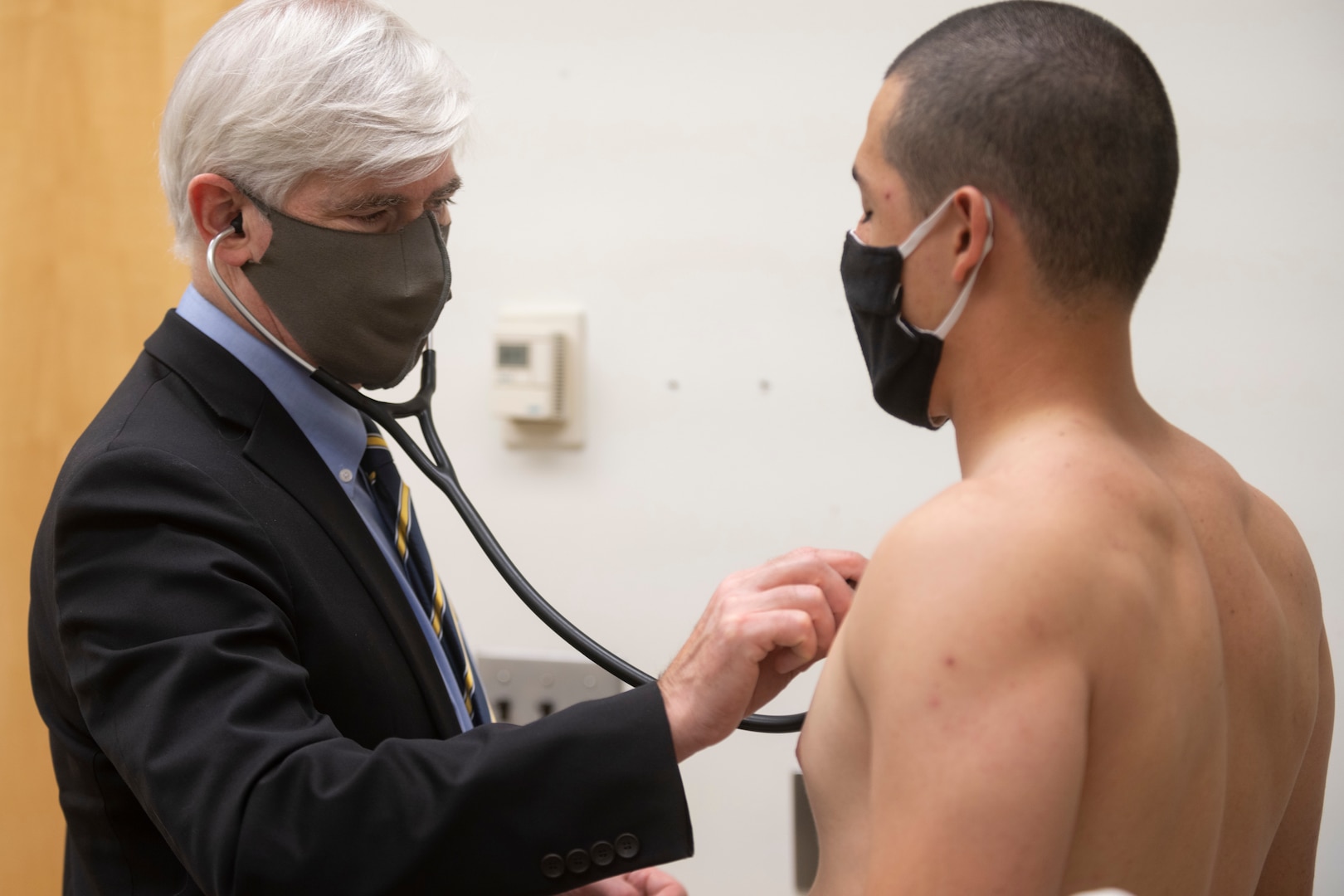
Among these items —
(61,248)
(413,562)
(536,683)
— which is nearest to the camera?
(413,562)

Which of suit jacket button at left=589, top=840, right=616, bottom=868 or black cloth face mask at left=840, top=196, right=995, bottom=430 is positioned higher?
black cloth face mask at left=840, top=196, right=995, bottom=430

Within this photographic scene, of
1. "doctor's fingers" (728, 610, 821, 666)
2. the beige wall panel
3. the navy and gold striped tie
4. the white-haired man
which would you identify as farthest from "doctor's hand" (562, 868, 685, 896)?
the beige wall panel

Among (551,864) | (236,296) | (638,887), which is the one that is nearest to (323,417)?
(236,296)

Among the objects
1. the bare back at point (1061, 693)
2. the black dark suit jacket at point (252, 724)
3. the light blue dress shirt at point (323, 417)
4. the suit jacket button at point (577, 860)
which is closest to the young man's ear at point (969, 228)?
the bare back at point (1061, 693)

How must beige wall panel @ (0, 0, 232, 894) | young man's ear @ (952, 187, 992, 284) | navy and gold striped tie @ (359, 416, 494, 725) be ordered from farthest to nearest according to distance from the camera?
1. beige wall panel @ (0, 0, 232, 894)
2. navy and gold striped tie @ (359, 416, 494, 725)
3. young man's ear @ (952, 187, 992, 284)

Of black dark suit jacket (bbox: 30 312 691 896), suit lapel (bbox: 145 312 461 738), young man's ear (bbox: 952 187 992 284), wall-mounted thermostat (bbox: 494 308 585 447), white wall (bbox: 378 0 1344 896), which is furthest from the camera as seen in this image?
wall-mounted thermostat (bbox: 494 308 585 447)

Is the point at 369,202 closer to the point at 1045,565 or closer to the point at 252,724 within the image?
the point at 252,724

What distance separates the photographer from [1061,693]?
1.92ft

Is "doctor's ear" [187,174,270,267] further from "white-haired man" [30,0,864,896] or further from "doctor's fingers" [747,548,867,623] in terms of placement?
"doctor's fingers" [747,548,867,623]

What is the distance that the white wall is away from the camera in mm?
1333

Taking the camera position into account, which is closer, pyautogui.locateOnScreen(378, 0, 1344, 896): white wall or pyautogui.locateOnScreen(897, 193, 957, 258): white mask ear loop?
pyautogui.locateOnScreen(897, 193, 957, 258): white mask ear loop

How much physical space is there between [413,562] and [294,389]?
23 cm

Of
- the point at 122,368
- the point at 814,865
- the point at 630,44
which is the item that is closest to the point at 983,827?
the point at 814,865

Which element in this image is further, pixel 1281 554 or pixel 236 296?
pixel 236 296
